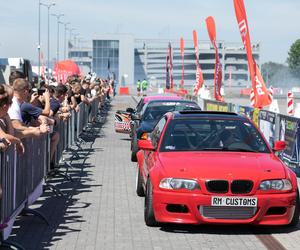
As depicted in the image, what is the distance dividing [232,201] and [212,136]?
1.62 metres

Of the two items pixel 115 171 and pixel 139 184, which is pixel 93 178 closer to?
pixel 115 171

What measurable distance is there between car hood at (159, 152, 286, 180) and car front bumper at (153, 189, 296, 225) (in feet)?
0.76

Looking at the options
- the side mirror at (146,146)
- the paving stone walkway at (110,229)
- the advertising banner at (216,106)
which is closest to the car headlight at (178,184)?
the paving stone walkway at (110,229)

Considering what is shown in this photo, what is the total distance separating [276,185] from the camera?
8062 mm

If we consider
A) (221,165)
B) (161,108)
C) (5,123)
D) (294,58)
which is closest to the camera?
(5,123)

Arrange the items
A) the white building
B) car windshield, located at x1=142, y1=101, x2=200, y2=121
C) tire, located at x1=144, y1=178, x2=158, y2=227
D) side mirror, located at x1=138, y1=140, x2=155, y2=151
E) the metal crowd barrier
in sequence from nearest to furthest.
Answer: tire, located at x1=144, y1=178, x2=158, y2=227
side mirror, located at x1=138, y1=140, x2=155, y2=151
the metal crowd barrier
car windshield, located at x1=142, y1=101, x2=200, y2=121
the white building

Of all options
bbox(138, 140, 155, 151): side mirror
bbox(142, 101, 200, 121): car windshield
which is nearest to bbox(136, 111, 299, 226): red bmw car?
bbox(138, 140, 155, 151): side mirror

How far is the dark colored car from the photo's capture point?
Answer: 1605cm

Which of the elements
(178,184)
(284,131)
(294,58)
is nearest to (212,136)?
(178,184)

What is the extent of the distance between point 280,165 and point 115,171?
6281 mm

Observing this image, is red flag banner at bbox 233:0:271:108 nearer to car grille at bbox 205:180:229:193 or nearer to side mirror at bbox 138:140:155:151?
side mirror at bbox 138:140:155:151

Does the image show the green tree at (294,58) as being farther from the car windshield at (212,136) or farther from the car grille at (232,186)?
the car grille at (232,186)

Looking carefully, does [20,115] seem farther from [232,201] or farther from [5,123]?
[232,201]

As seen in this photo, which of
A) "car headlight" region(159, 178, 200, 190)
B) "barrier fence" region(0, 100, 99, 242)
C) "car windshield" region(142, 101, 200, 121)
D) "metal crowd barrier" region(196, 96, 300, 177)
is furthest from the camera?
"car windshield" region(142, 101, 200, 121)
